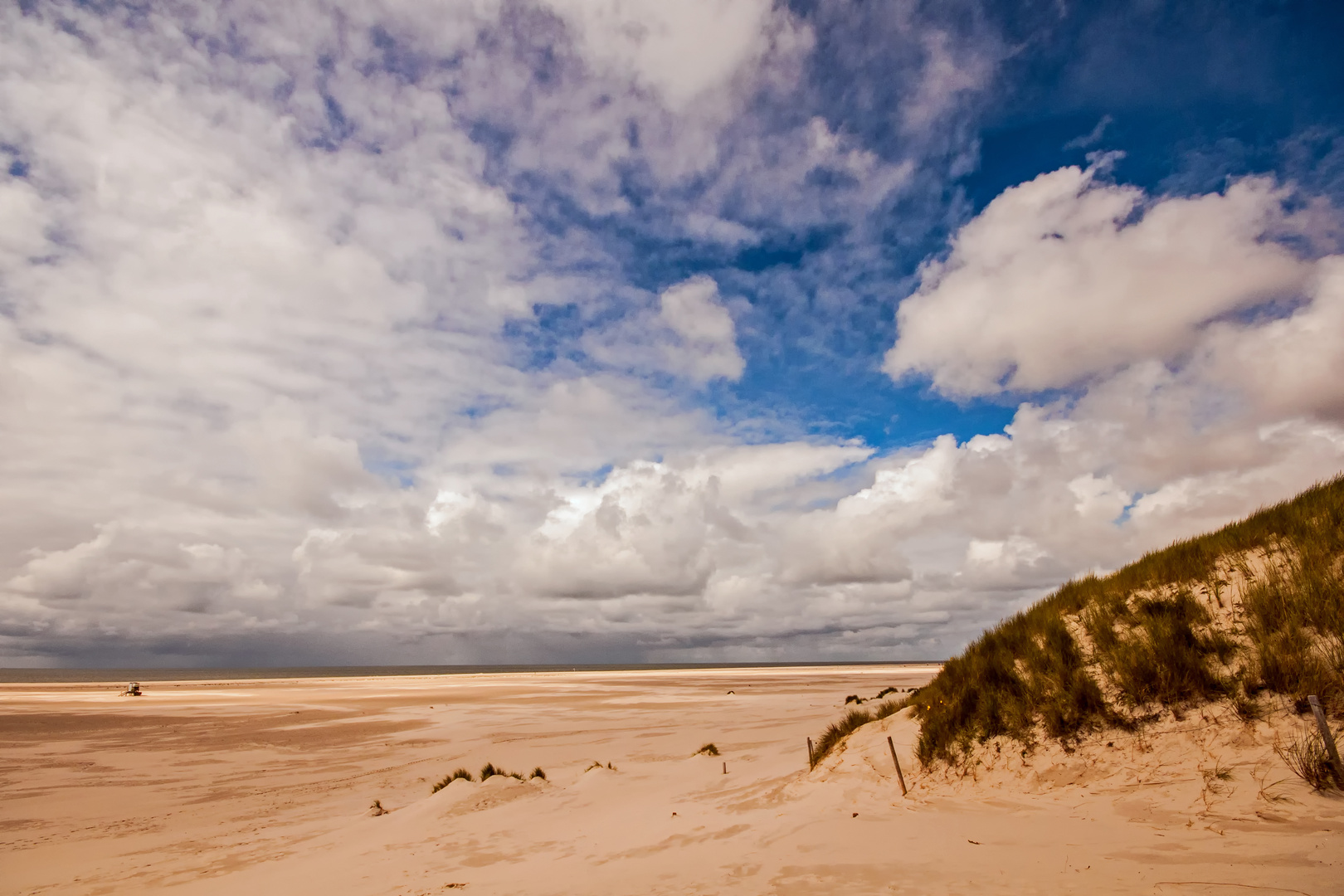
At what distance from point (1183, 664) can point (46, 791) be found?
1086 inches

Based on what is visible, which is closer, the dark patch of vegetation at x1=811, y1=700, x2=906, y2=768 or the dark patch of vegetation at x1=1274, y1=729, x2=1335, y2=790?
the dark patch of vegetation at x1=1274, y1=729, x2=1335, y2=790

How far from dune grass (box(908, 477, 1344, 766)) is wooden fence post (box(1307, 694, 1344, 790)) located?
764 mm

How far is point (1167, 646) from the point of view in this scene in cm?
870

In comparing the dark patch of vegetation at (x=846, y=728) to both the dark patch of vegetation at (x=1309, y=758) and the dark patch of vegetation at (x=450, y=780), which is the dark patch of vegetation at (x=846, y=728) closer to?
the dark patch of vegetation at (x=1309, y=758)

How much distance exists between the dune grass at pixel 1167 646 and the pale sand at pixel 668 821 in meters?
0.53

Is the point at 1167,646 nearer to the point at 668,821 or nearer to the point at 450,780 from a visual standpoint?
the point at 668,821

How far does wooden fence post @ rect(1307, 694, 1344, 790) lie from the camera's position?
6.44 metres

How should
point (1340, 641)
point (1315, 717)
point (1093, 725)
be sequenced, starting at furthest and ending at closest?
point (1093, 725), point (1340, 641), point (1315, 717)

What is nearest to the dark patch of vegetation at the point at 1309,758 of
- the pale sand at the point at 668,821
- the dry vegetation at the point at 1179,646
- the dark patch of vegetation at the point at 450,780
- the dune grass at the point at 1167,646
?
the dry vegetation at the point at 1179,646

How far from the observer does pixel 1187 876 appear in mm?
5645

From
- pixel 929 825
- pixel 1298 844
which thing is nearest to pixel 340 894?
pixel 929 825

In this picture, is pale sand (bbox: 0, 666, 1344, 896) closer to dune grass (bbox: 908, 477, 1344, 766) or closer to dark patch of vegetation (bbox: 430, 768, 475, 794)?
dune grass (bbox: 908, 477, 1344, 766)

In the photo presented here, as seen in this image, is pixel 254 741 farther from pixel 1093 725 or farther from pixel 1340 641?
pixel 1340 641

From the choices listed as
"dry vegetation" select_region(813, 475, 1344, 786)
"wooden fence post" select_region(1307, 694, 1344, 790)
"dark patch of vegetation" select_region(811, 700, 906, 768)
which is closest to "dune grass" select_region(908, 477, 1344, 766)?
"dry vegetation" select_region(813, 475, 1344, 786)
